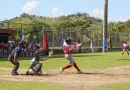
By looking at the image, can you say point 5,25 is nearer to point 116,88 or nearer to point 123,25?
point 116,88

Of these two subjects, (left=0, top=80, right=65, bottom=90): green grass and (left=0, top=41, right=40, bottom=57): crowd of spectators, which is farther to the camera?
(left=0, top=41, right=40, bottom=57): crowd of spectators

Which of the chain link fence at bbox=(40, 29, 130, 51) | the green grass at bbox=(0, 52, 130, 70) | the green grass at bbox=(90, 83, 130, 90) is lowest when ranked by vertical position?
the green grass at bbox=(90, 83, 130, 90)

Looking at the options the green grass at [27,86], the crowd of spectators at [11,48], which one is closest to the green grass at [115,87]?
the green grass at [27,86]

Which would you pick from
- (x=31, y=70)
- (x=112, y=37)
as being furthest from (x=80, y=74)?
(x=112, y=37)

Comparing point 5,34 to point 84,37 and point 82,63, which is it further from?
point 84,37

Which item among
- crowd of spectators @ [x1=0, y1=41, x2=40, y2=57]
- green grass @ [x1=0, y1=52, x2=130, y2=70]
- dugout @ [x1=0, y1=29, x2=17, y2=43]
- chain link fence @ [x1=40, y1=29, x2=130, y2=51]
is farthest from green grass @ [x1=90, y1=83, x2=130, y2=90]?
chain link fence @ [x1=40, y1=29, x2=130, y2=51]

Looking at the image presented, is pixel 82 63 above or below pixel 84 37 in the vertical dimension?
below

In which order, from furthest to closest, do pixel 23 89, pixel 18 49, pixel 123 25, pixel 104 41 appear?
pixel 123 25
pixel 104 41
pixel 18 49
pixel 23 89

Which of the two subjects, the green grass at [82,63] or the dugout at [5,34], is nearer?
the green grass at [82,63]

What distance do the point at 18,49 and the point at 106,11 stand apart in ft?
119

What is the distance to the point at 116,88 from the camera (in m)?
12.7

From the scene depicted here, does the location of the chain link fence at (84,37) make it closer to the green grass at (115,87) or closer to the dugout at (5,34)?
the dugout at (5,34)

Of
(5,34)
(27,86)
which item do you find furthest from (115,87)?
(5,34)

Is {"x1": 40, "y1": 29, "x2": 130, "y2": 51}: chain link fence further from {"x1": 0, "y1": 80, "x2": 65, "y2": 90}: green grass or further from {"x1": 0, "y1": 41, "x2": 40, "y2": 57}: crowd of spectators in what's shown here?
{"x1": 0, "y1": 80, "x2": 65, "y2": 90}: green grass
